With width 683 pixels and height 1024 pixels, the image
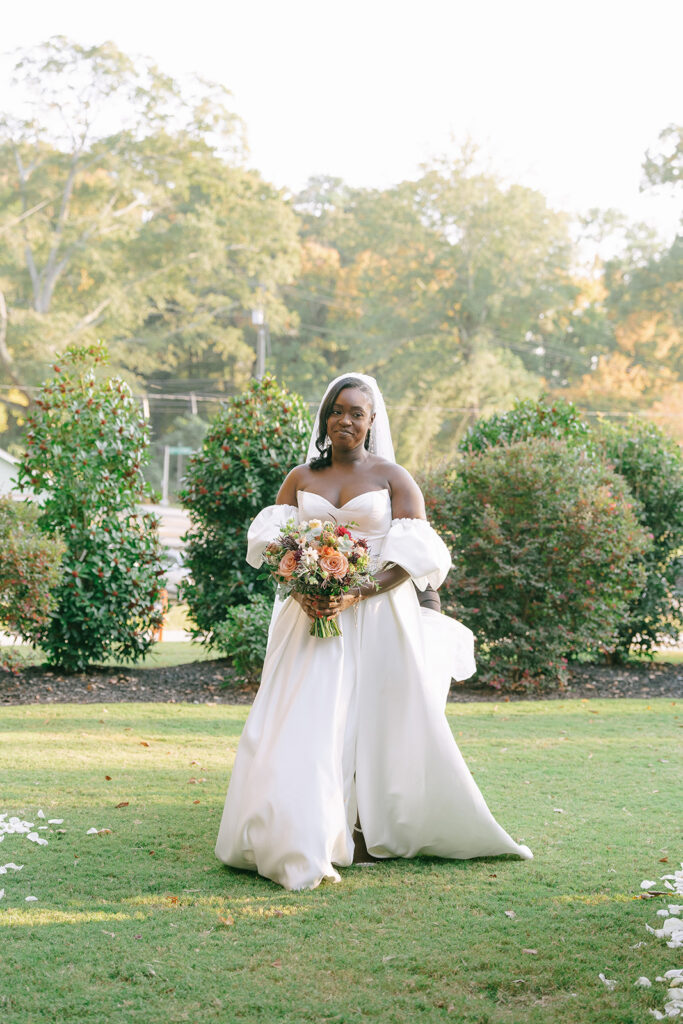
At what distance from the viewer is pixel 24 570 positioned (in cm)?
891

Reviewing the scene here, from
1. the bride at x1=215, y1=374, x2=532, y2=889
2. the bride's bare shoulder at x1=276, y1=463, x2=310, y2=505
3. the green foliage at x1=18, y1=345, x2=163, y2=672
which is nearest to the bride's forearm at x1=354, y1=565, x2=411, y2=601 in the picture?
the bride at x1=215, y1=374, x2=532, y2=889

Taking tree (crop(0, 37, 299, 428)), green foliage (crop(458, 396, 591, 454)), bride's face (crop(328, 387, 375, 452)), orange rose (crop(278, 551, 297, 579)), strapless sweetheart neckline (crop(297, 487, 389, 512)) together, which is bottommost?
orange rose (crop(278, 551, 297, 579))

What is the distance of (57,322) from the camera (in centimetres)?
3250

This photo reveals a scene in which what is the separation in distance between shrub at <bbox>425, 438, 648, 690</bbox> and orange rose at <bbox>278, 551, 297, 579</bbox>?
5500 millimetres

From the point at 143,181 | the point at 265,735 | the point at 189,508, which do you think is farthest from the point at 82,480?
the point at 143,181

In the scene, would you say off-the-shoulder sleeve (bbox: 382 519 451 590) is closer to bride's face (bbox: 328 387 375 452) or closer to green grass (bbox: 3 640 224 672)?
bride's face (bbox: 328 387 375 452)

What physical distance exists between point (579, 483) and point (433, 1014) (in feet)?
24.2

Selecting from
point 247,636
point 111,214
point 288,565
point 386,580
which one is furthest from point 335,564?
point 111,214

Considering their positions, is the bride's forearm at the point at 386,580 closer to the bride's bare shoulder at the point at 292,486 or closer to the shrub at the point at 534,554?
the bride's bare shoulder at the point at 292,486

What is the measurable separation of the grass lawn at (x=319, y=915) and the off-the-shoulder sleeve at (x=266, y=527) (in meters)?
1.51

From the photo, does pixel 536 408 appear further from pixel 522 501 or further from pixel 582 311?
pixel 582 311

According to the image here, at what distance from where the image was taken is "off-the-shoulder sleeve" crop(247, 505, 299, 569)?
17.0ft

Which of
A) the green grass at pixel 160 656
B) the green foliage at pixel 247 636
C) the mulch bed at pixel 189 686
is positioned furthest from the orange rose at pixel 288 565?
the green grass at pixel 160 656

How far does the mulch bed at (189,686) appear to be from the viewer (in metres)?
9.64
